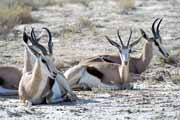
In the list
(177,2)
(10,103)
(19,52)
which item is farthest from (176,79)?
(177,2)

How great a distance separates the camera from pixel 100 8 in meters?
34.3

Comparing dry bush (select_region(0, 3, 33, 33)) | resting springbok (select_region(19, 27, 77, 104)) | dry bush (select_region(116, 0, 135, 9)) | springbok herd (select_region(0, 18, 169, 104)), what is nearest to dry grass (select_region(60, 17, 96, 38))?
dry bush (select_region(0, 3, 33, 33))

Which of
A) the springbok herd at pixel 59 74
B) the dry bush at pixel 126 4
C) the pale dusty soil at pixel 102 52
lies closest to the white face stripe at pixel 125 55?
the springbok herd at pixel 59 74

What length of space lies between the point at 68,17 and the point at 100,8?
406 cm

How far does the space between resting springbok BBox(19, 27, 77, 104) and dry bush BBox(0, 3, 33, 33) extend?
10.8m

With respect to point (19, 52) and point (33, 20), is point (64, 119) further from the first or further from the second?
point (33, 20)

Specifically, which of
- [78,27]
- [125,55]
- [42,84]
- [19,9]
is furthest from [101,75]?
[19,9]

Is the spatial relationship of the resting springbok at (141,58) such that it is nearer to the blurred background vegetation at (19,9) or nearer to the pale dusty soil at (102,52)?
the pale dusty soil at (102,52)

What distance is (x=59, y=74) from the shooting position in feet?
45.4

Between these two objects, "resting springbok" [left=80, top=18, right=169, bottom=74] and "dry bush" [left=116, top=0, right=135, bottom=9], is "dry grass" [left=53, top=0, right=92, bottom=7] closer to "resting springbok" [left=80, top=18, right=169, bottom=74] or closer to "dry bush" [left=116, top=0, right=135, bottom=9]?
"dry bush" [left=116, top=0, right=135, bottom=9]

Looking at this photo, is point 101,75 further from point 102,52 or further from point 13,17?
point 13,17

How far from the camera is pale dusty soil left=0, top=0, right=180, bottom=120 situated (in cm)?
1215

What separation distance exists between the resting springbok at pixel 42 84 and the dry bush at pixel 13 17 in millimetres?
10838

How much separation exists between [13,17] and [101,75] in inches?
422
